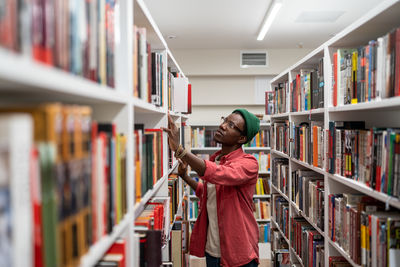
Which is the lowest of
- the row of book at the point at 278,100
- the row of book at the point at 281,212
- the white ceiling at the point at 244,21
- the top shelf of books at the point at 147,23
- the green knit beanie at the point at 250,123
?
the row of book at the point at 281,212

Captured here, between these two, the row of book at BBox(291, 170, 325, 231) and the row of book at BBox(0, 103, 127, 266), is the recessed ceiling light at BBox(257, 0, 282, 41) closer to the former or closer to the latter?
the row of book at BBox(291, 170, 325, 231)

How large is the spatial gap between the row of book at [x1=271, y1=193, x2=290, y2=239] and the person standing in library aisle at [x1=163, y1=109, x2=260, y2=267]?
1293mm

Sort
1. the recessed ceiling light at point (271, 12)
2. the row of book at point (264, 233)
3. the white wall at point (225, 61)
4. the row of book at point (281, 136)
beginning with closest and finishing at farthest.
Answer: the recessed ceiling light at point (271, 12), the row of book at point (281, 136), the row of book at point (264, 233), the white wall at point (225, 61)

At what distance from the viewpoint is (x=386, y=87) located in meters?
1.27

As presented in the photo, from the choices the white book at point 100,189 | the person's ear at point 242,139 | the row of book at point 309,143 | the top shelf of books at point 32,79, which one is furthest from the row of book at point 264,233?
the top shelf of books at point 32,79

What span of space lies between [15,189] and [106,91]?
368 millimetres

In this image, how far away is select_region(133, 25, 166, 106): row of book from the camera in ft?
3.70

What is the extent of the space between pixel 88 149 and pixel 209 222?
4.82 feet

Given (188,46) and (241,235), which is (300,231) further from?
(188,46)

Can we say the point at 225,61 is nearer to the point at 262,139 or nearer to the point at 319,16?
the point at 262,139

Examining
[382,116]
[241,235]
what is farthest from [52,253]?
[382,116]

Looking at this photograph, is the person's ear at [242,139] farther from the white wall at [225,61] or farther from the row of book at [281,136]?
the white wall at [225,61]

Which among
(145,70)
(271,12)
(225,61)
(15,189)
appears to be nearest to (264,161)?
(225,61)

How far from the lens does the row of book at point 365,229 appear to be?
1.29m
